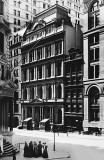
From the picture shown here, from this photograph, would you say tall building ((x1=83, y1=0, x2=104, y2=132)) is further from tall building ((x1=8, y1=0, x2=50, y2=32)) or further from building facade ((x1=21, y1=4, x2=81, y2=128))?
tall building ((x1=8, y1=0, x2=50, y2=32))

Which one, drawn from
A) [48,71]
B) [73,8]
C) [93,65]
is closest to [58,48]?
[48,71]

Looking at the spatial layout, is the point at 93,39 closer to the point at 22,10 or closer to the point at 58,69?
the point at 58,69

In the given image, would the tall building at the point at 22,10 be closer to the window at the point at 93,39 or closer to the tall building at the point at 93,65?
the tall building at the point at 93,65

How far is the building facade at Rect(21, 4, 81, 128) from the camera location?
2274 inches

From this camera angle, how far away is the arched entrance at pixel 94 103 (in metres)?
50.2

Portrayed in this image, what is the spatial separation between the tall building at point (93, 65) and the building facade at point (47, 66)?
624cm

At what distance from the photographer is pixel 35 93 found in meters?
64.7

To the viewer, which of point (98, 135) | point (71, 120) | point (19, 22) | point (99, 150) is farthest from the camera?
point (19, 22)

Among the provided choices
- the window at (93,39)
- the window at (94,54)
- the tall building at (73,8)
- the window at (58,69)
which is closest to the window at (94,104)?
the window at (94,54)

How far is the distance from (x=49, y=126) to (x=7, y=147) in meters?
30.5

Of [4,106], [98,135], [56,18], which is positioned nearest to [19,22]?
[56,18]

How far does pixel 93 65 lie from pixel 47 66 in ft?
44.1

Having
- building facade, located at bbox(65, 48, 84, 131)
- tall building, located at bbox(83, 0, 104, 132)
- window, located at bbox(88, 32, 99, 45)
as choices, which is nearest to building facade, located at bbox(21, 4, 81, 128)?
building facade, located at bbox(65, 48, 84, 131)

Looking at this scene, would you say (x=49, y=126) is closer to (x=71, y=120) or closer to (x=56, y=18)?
(x=71, y=120)
